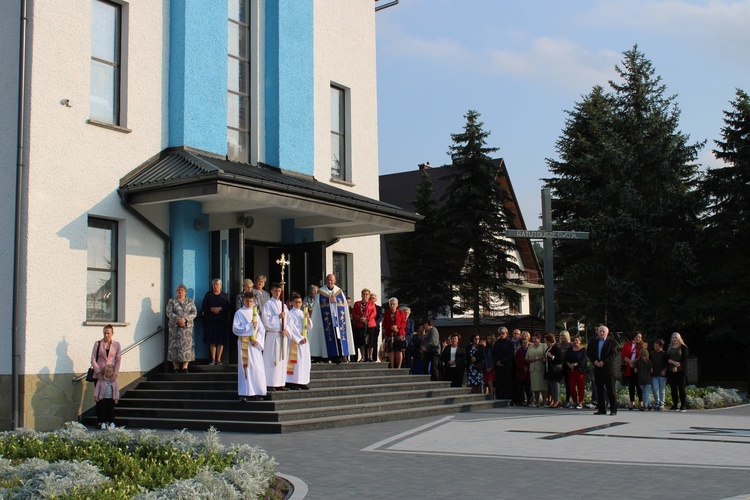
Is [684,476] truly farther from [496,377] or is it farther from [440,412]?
[496,377]

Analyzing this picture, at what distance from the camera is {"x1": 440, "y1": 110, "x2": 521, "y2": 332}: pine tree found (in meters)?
39.2

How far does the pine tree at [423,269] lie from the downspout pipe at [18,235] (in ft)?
90.0

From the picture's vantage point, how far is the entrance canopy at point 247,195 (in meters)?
15.7

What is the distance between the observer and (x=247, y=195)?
1608 centimetres

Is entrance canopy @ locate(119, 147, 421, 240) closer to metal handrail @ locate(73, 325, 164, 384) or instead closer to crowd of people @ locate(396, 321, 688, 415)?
metal handrail @ locate(73, 325, 164, 384)

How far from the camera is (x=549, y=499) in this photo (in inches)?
296

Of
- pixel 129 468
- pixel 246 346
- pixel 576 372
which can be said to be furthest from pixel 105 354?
pixel 576 372

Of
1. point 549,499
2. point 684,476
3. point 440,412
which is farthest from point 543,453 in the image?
point 440,412

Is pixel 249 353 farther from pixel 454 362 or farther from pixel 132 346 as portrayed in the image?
pixel 454 362

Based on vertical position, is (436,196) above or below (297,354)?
above

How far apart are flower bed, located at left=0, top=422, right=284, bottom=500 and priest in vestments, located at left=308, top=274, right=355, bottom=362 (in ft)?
26.9

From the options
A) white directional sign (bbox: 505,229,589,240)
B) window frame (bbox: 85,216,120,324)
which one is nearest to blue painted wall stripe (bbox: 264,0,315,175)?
window frame (bbox: 85,216,120,324)

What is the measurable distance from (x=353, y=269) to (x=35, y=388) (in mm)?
9708

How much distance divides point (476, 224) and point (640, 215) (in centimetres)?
979
